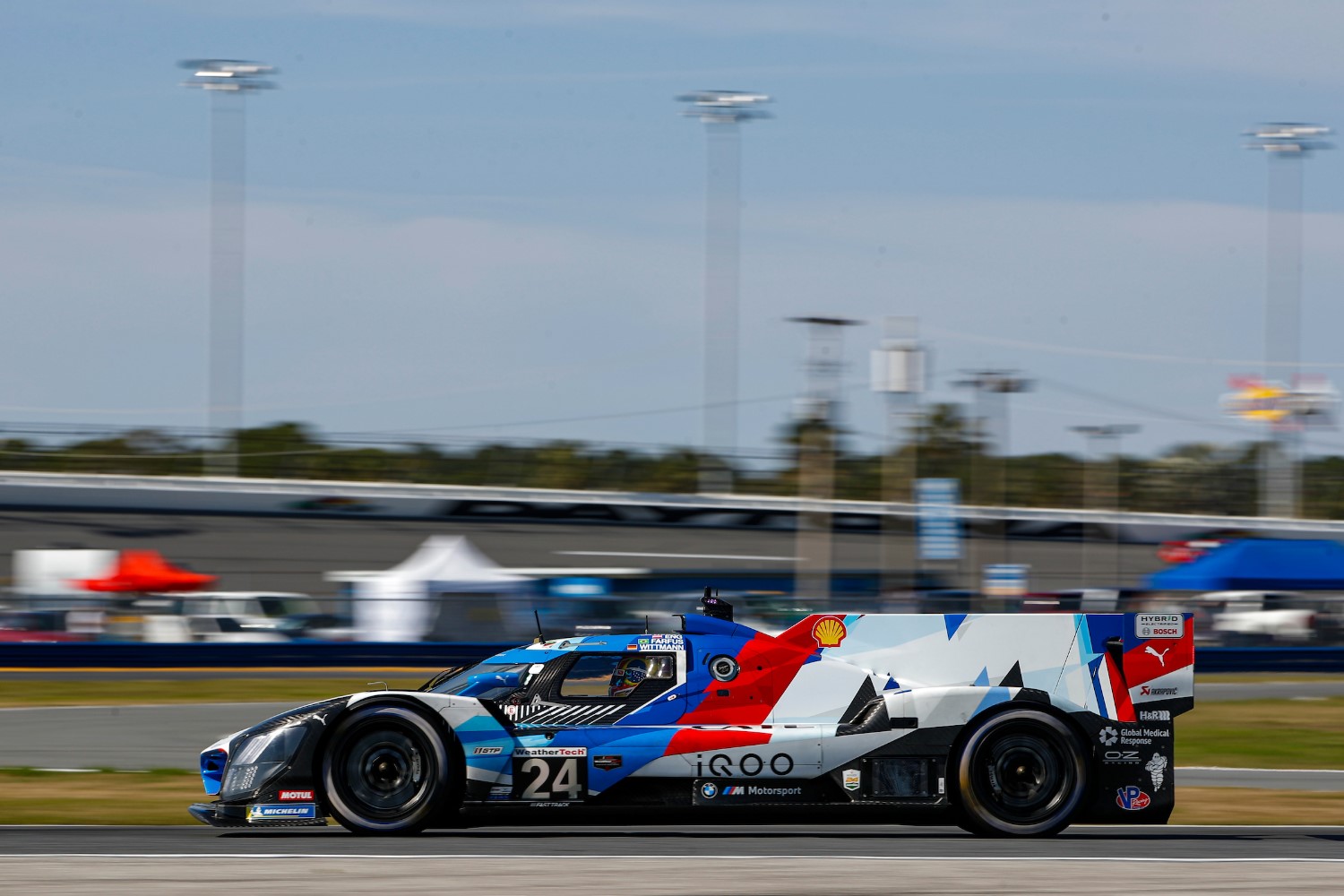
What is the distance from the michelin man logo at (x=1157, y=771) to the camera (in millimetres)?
8562

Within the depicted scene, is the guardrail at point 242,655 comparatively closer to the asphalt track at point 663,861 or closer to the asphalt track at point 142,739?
the asphalt track at point 142,739

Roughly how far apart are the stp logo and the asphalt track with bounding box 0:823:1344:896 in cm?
21

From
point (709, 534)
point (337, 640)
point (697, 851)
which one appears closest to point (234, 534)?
point (709, 534)

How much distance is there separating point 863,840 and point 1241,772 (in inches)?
238

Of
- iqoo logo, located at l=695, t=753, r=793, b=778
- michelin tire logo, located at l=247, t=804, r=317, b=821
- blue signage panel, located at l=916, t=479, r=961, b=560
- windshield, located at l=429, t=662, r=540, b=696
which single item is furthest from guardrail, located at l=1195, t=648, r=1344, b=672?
michelin tire logo, located at l=247, t=804, r=317, b=821

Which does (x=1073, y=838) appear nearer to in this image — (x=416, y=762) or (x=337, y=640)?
(x=416, y=762)

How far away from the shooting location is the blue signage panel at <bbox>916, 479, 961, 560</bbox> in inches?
1106

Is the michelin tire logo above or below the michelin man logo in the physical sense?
below

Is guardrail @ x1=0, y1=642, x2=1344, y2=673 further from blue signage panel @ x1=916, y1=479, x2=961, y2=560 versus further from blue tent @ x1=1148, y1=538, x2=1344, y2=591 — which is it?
blue tent @ x1=1148, y1=538, x2=1344, y2=591

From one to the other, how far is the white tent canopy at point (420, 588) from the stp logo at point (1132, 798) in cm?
1558

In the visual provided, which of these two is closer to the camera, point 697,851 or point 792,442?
point 697,851

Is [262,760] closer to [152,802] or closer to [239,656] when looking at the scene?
[152,802]

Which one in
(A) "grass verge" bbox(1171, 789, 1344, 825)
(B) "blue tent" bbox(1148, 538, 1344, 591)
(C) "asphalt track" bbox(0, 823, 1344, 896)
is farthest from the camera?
(B) "blue tent" bbox(1148, 538, 1344, 591)

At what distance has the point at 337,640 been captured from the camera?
2344 cm
